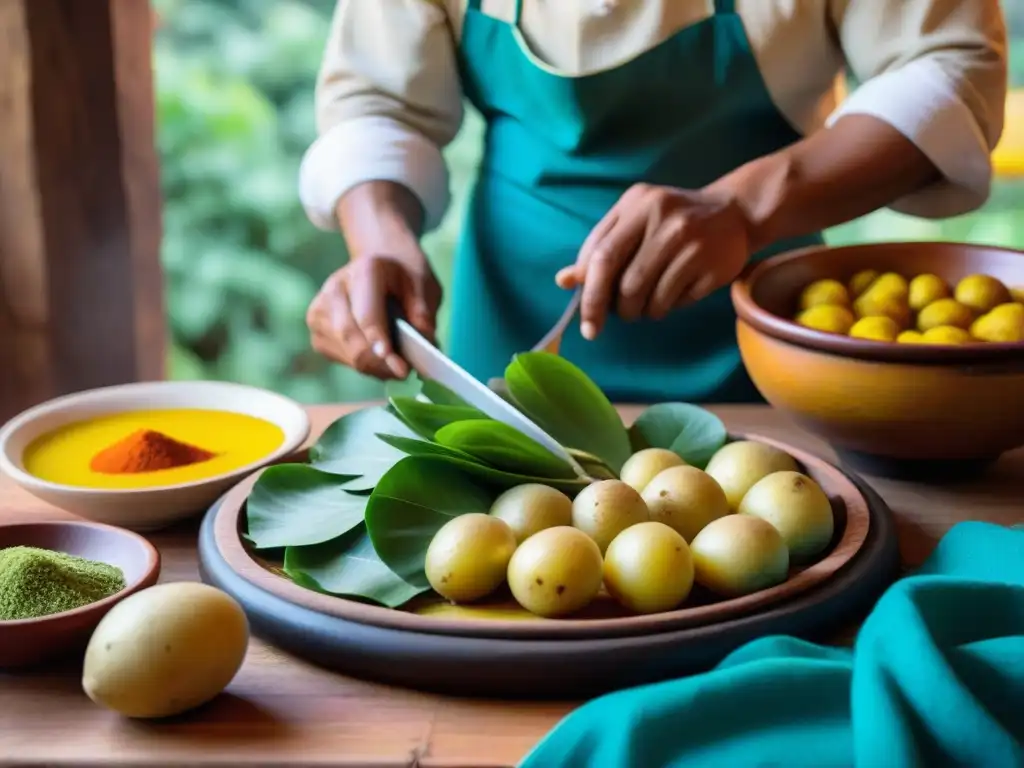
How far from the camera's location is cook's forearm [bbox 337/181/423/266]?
1209 mm

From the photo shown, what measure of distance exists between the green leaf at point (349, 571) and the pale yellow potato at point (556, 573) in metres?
0.07

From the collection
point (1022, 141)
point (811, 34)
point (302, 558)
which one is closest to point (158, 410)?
point (302, 558)

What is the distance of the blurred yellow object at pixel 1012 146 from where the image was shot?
6.57 feet

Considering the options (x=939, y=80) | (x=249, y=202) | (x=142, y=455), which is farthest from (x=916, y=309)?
(x=249, y=202)

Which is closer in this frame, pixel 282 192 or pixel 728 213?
pixel 728 213

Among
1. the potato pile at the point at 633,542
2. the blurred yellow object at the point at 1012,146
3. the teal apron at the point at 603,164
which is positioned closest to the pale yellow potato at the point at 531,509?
the potato pile at the point at 633,542

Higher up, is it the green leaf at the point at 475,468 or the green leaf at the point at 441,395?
the green leaf at the point at 475,468

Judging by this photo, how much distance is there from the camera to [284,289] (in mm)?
2650

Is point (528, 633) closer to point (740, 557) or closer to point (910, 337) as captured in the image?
point (740, 557)

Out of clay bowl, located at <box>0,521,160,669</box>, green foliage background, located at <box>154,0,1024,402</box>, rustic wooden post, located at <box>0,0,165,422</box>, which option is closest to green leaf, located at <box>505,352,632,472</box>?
clay bowl, located at <box>0,521,160,669</box>

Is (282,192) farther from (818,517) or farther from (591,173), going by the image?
(818,517)

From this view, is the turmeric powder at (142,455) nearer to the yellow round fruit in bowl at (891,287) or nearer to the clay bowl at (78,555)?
the clay bowl at (78,555)

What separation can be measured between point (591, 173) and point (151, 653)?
2.80ft

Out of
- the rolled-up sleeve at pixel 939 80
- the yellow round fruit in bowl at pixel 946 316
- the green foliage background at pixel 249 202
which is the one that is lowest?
the green foliage background at pixel 249 202
